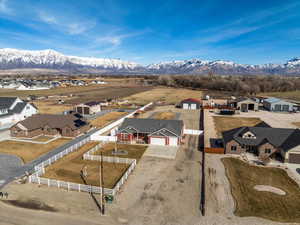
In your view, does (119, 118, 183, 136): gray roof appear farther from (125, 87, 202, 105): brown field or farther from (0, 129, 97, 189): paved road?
(125, 87, 202, 105): brown field

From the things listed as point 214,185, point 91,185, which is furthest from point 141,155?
point 214,185

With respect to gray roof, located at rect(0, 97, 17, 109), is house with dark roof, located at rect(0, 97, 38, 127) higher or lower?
lower

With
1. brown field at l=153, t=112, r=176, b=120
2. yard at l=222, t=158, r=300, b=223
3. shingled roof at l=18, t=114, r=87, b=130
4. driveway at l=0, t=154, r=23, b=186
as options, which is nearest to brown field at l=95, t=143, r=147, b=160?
shingled roof at l=18, t=114, r=87, b=130

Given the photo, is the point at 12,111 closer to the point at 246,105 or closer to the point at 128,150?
the point at 128,150

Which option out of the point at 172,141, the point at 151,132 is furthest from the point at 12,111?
the point at 172,141

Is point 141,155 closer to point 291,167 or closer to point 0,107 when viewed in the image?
point 291,167

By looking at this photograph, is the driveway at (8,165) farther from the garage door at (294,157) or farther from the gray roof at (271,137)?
the garage door at (294,157)
